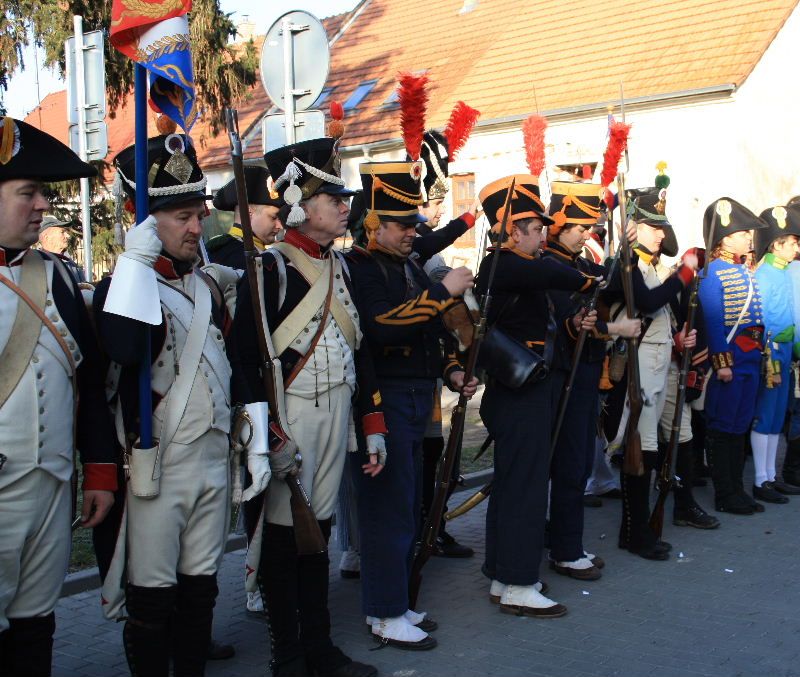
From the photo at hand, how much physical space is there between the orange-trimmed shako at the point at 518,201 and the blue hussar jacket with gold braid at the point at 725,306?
8.32ft

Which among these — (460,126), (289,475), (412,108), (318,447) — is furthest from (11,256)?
(460,126)

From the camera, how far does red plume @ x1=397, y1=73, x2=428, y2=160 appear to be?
5.43 m

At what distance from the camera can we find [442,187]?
727 centimetres

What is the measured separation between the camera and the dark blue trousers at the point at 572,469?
6285mm

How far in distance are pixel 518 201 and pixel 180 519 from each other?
107 inches

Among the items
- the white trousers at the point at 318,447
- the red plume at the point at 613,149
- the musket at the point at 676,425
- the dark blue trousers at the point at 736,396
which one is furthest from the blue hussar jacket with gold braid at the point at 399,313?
the dark blue trousers at the point at 736,396

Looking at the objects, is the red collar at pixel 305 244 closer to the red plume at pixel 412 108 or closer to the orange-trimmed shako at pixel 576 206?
the red plume at pixel 412 108

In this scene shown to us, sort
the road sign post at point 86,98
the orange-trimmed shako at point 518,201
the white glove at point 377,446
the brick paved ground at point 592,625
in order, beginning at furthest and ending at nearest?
the road sign post at point 86,98
the orange-trimmed shako at point 518,201
the brick paved ground at point 592,625
the white glove at point 377,446

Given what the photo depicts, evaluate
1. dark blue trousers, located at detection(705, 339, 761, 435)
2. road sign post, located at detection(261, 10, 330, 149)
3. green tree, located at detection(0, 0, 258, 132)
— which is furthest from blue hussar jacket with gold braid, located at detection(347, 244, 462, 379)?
green tree, located at detection(0, 0, 258, 132)

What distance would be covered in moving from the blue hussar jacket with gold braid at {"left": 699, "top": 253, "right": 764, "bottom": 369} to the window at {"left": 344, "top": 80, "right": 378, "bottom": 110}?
1723 centimetres

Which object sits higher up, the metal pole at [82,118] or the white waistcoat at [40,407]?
the metal pole at [82,118]

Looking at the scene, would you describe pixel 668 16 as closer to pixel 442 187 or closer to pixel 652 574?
pixel 442 187

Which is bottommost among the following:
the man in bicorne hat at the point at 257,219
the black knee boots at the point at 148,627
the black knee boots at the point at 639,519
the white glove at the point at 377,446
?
the black knee boots at the point at 639,519

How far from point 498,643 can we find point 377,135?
59.6 feet
